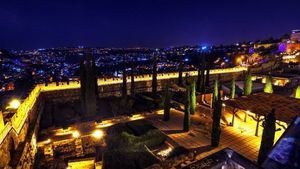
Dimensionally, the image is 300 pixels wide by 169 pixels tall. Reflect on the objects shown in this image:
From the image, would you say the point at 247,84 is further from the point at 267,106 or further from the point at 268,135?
the point at 268,135

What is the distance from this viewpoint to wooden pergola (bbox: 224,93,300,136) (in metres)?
15.9

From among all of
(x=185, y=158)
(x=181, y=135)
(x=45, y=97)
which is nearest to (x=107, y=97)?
(x=45, y=97)

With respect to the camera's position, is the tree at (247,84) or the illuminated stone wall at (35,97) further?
the tree at (247,84)

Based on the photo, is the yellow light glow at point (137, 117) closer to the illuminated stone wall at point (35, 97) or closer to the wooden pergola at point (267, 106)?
the wooden pergola at point (267, 106)

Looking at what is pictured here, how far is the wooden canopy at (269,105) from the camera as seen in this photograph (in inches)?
625

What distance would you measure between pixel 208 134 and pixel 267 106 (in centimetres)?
589

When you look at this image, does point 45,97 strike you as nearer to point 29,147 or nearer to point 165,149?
point 29,147

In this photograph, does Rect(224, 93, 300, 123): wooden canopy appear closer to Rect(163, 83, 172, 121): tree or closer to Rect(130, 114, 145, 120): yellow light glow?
Rect(163, 83, 172, 121): tree

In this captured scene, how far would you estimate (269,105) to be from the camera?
1781 centimetres

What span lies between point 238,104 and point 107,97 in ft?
66.1

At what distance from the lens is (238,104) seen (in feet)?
60.7

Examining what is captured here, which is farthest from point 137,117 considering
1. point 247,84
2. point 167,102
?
point 247,84

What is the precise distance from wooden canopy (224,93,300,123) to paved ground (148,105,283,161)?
264 cm

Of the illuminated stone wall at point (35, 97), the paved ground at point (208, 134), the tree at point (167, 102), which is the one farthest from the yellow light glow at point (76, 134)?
the tree at point (167, 102)
